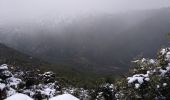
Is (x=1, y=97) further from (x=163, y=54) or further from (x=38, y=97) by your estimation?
(x=163, y=54)

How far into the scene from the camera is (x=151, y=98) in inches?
561

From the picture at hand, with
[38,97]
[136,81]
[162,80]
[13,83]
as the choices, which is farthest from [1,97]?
[162,80]

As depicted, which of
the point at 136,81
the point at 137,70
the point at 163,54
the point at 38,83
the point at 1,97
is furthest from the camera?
the point at 38,83

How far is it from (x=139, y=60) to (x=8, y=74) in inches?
213

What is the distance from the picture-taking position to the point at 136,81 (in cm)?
1421

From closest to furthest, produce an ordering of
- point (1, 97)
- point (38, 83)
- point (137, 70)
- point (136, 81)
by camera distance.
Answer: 1. point (1, 97)
2. point (136, 81)
3. point (137, 70)
4. point (38, 83)

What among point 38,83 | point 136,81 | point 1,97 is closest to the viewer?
point 1,97

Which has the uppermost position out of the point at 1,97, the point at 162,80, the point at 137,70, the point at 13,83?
the point at 137,70

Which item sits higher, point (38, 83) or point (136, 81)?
point (38, 83)

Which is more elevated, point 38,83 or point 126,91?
point 38,83

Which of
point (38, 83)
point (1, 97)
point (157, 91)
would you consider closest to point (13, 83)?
point (1, 97)

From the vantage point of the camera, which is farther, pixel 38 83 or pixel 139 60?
pixel 38 83

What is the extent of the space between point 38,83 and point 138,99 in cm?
564

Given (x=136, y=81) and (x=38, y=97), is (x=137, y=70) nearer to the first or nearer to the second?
(x=136, y=81)
